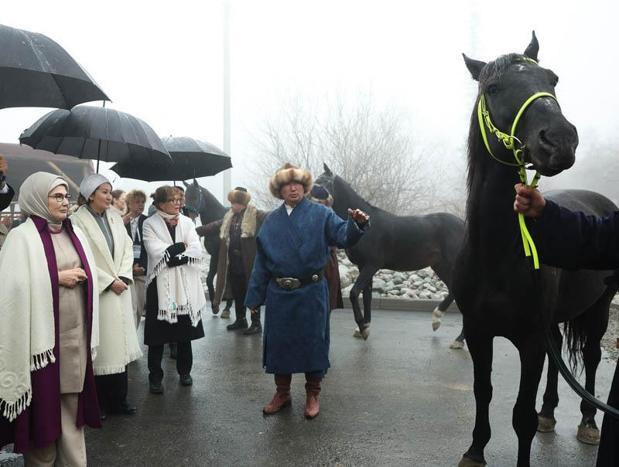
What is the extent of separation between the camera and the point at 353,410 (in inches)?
167

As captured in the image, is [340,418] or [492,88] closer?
[492,88]

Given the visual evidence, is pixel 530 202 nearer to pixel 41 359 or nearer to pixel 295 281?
pixel 295 281

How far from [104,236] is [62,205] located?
99 cm

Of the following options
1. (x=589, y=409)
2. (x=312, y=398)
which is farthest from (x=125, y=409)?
(x=589, y=409)

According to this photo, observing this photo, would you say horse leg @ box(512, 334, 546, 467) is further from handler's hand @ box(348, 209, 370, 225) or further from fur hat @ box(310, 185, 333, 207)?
fur hat @ box(310, 185, 333, 207)

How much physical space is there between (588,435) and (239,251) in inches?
189

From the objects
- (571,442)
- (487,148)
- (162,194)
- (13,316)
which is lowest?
(571,442)

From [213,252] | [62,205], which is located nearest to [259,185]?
[213,252]

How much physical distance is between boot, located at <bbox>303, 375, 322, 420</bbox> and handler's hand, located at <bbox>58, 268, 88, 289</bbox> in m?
1.95

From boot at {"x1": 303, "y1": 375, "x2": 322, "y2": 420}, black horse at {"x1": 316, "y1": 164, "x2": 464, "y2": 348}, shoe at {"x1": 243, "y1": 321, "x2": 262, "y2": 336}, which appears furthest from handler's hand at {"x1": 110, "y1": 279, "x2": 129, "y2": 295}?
black horse at {"x1": 316, "y1": 164, "x2": 464, "y2": 348}

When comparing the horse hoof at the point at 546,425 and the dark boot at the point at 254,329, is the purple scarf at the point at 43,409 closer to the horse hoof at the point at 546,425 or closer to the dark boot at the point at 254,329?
the horse hoof at the point at 546,425

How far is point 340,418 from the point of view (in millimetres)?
4059

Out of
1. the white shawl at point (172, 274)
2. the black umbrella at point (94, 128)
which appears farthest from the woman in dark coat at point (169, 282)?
the black umbrella at point (94, 128)

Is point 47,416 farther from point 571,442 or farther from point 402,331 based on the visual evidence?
point 402,331
